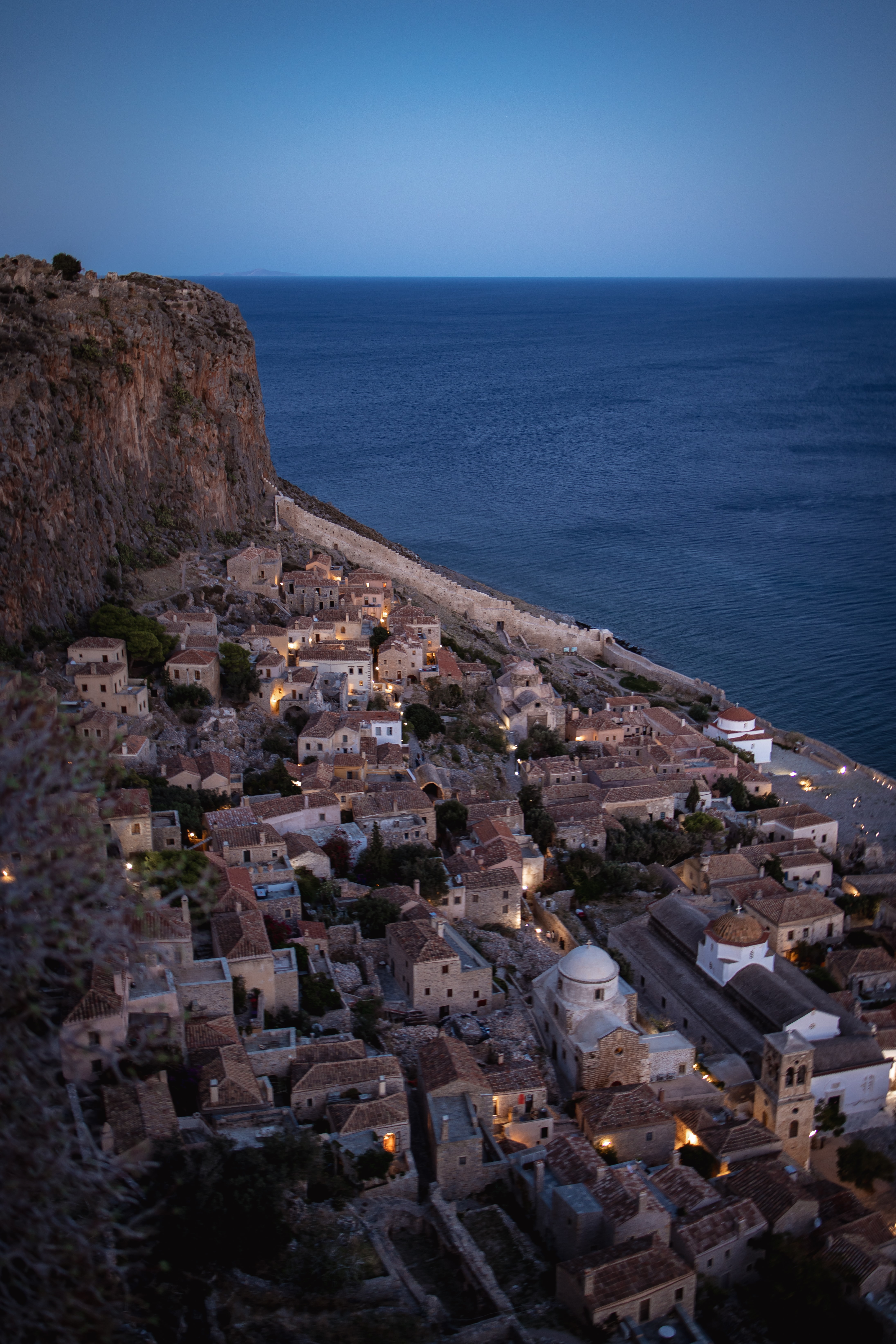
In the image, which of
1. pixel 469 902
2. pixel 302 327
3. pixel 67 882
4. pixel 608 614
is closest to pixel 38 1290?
pixel 67 882

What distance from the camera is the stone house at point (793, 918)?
2327cm

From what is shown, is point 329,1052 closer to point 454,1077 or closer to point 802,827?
point 454,1077

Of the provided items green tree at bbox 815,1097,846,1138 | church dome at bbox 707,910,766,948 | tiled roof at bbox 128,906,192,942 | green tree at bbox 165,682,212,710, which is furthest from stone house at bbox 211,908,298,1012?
green tree at bbox 165,682,212,710

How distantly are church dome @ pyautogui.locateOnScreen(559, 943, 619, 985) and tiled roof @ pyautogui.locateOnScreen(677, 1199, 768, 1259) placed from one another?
13.9ft

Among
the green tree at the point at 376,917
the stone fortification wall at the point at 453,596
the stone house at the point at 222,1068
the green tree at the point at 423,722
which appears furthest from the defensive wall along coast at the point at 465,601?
the stone house at the point at 222,1068

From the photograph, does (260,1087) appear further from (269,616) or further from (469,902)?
(269,616)

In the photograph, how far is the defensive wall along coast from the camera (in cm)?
4525

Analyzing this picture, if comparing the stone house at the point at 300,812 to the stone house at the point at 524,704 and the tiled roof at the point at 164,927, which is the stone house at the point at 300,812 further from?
the stone house at the point at 524,704

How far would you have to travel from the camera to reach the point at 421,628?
36.8 meters

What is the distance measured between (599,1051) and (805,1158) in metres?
3.60

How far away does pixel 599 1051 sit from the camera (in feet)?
59.0

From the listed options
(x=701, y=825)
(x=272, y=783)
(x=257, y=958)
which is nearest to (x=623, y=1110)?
(x=257, y=958)

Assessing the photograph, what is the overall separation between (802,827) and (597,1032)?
12.3 meters

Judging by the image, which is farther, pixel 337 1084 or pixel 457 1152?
pixel 337 1084
